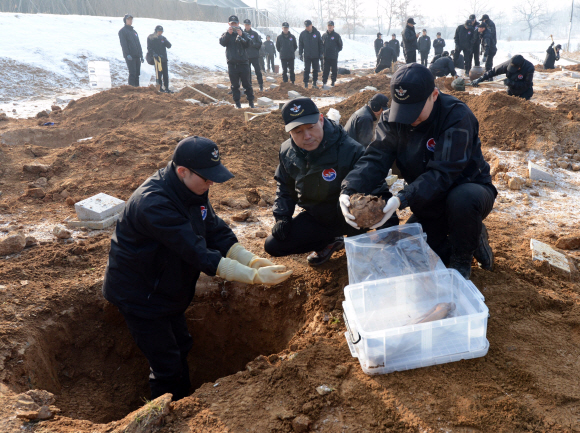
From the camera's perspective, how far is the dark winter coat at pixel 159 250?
234cm

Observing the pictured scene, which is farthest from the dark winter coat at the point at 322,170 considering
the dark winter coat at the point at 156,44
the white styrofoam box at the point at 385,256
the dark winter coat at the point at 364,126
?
the dark winter coat at the point at 156,44

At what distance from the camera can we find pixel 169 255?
256cm

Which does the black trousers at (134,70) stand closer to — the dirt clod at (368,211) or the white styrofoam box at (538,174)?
the white styrofoam box at (538,174)

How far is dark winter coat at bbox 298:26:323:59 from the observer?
39.0ft

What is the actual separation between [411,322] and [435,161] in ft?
3.23

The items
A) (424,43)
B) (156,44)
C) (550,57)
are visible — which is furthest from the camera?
(424,43)

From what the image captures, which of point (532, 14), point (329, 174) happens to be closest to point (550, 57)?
point (329, 174)

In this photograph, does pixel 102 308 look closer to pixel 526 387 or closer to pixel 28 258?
pixel 28 258

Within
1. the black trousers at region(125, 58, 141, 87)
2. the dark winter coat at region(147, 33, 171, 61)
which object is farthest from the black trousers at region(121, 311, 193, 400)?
the black trousers at region(125, 58, 141, 87)

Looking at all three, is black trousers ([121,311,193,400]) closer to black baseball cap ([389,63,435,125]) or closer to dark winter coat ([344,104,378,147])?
black baseball cap ([389,63,435,125])

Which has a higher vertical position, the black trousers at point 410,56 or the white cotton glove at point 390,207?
the black trousers at point 410,56

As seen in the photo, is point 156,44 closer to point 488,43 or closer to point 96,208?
point 96,208

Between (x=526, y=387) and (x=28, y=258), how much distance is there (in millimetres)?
3999

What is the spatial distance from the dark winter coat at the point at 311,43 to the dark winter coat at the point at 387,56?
4.44 m
